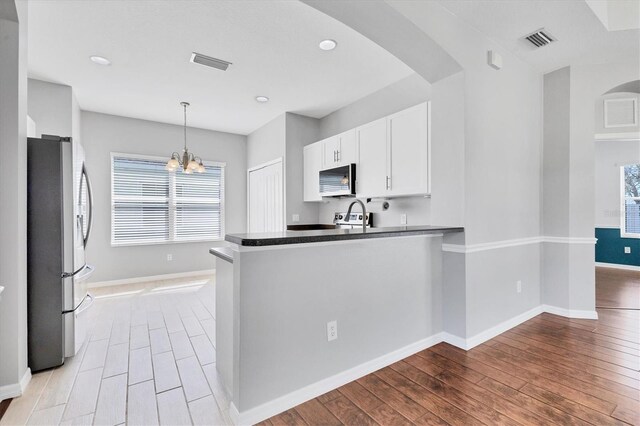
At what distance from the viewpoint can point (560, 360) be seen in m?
2.32

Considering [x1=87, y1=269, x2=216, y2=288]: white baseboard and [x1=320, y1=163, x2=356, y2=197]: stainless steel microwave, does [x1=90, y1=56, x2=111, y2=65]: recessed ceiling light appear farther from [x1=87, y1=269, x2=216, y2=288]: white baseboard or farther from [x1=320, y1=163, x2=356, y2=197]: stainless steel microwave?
[x1=87, y1=269, x2=216, y2=288]: white baseboard

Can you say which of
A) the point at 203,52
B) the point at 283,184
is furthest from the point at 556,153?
the point at 203,52

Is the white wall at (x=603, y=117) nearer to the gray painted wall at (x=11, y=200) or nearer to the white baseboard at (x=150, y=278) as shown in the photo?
the gray painted wall at (x=11, y=200)

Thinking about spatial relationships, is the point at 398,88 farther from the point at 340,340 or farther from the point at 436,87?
the point at 340,340

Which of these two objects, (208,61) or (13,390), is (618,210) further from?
(13,390)

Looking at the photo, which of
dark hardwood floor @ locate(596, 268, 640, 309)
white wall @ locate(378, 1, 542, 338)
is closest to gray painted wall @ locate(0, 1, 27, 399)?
white wall @ locate(378, 1, 542, 338)

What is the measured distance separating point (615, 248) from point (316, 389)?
731 centimetres

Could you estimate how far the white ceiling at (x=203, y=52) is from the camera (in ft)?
8.18

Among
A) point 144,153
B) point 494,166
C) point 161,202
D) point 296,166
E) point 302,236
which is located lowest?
point 302,236

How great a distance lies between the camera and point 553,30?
2615mm

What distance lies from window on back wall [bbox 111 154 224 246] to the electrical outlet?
4506 millimetres

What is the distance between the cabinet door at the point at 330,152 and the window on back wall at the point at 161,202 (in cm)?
257

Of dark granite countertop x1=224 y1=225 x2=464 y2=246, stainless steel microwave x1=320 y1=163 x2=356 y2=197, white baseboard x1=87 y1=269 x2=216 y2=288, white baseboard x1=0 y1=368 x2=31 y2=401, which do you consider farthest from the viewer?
white baseboard x1=87 y1=269 x2=216 y2=288

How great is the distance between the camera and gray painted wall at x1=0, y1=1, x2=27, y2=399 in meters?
1.92
